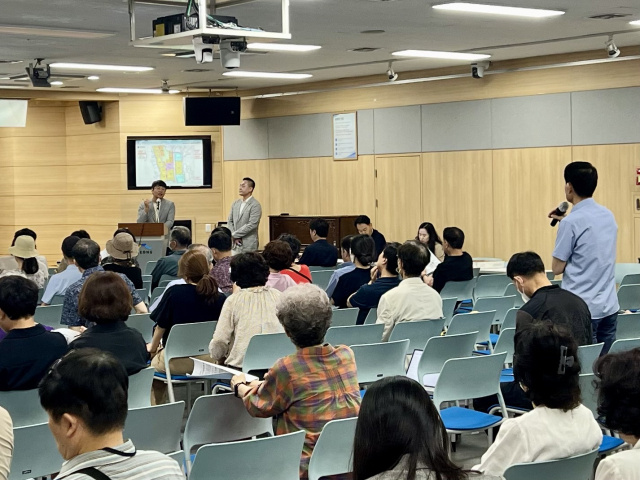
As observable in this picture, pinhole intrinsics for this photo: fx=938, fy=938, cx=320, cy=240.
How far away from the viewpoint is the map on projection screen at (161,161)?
57.6 feet

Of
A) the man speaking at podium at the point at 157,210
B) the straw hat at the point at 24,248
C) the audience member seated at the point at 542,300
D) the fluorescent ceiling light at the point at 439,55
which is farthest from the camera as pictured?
the man speaking at podium at the point at 157,210

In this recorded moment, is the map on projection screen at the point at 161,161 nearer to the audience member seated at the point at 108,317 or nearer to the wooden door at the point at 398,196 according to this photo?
the wooden door at the point at 398,196

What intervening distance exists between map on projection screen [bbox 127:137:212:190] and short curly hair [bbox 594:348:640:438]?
15.4 m

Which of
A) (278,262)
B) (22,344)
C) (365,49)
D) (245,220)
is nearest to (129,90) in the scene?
(245,220)

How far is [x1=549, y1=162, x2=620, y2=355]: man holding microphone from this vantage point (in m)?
5.91

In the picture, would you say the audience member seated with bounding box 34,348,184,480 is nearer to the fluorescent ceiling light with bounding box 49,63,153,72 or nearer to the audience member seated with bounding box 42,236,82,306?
the audience member seated with bounding box 42,236,82,306

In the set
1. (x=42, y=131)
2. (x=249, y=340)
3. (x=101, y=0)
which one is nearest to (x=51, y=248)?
(x=42, y=131)

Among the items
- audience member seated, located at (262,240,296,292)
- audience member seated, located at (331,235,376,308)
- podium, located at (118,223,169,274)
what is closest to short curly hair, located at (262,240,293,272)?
audience member seated, located at (262,240,296,292)

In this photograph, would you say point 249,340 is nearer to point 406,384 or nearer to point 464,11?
point 406,384

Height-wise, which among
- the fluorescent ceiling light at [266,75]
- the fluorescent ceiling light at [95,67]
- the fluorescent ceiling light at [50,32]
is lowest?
the fluorescent ceiling light at [50,32]

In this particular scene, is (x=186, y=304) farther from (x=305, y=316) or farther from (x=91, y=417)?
(x=91, y=417)

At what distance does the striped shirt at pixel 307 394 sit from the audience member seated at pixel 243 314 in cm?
183

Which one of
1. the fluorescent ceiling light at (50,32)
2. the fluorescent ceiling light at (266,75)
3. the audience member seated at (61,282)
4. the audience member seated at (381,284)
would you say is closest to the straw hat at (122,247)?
the audience member seated at (61,282)

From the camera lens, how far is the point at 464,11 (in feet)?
31.2
